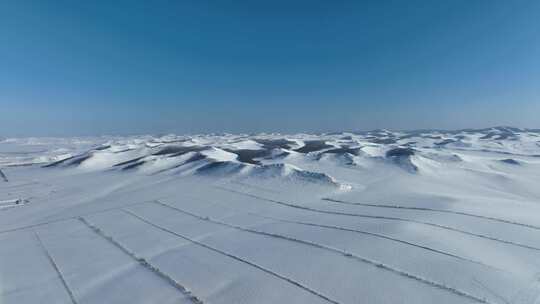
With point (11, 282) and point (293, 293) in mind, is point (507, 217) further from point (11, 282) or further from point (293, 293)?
point (11, 282)

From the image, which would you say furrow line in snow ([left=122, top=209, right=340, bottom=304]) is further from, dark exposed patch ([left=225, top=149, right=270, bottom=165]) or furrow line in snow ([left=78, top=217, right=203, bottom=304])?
dark exposed patch ([left=225, top=149, right=270, bottom=165])

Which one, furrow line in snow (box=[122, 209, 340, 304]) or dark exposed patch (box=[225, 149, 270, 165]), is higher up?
furrow line in snow (box=[122, 209, 340, 304])

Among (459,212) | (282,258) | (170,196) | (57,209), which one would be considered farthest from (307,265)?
(57,209)

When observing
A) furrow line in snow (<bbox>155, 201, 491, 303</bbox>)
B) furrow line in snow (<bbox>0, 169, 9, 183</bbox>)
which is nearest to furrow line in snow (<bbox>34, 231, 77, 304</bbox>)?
furrow line in snow (<bbox>155, 201, 491, 303</bbox>)

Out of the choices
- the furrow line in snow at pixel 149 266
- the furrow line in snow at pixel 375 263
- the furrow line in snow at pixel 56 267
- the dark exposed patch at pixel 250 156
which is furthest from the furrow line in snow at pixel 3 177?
the furrow line in snow at pixel 375 263

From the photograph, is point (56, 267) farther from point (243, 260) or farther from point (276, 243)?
point (276, 243)

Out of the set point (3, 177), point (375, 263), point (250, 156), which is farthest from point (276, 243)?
point (3, 177)

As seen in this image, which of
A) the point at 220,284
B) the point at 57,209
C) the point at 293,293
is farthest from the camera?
the point at 57,209

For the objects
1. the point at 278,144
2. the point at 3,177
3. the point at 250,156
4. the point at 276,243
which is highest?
the point at 276,243

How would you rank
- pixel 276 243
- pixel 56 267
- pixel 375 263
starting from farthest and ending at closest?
pixel 276 243, pixel 56 267, pixel 375 263

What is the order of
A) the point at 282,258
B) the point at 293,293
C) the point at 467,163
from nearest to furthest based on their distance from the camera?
the point at 293,293 → the point at 282,258 → the point at 467,163

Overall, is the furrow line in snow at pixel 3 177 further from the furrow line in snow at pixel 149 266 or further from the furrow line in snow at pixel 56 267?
the furrow line in snow at pixel 149 266
